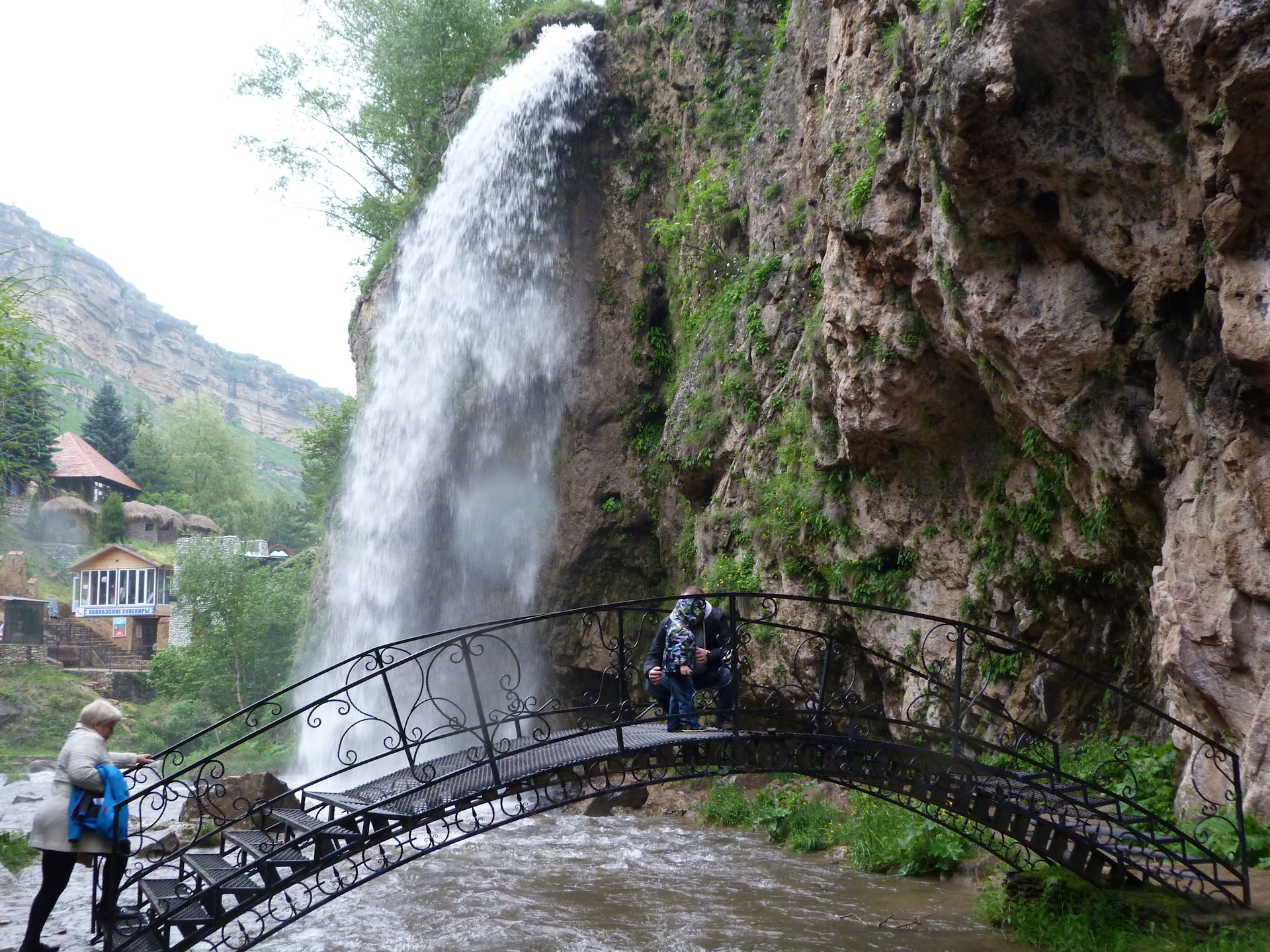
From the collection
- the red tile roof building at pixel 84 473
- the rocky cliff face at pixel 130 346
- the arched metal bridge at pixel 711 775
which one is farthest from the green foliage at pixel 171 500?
the arched metal bridge at pixel 711 775

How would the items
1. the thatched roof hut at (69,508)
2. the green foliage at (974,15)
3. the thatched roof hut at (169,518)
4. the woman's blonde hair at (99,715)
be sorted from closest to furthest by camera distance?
the woman's blonde hair at (99,715)
the green foliage at (974,15)
the thatched roof hut at (69,508)
the thatched roof hut at (169,518)

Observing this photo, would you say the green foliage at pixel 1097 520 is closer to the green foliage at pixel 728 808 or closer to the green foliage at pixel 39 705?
the green foliage at pixel 728 808

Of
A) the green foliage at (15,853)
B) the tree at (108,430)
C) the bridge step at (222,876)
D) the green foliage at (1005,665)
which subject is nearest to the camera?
the bridge step at (222,876)

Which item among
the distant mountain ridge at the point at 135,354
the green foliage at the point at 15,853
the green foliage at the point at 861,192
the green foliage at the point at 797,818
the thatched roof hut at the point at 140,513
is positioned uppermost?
the distant mountain ridge at the point at 135,354

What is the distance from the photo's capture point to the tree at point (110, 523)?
160ft

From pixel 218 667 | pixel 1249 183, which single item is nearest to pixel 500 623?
pixel 1249 183

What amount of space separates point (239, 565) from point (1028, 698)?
102ft

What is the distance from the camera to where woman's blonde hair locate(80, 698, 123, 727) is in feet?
19.7

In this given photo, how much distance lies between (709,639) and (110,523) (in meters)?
49.4

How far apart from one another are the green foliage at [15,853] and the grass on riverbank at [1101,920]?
9416 mm

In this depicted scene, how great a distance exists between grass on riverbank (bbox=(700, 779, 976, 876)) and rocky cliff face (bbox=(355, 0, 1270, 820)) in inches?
65.1

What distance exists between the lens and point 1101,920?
20.7 feet

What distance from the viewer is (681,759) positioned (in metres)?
6.79

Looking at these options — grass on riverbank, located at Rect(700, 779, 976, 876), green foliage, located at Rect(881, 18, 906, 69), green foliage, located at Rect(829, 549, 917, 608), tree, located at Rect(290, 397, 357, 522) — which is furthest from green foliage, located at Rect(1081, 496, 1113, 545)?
tree, located at Rect(290, 397, 357, 522)
